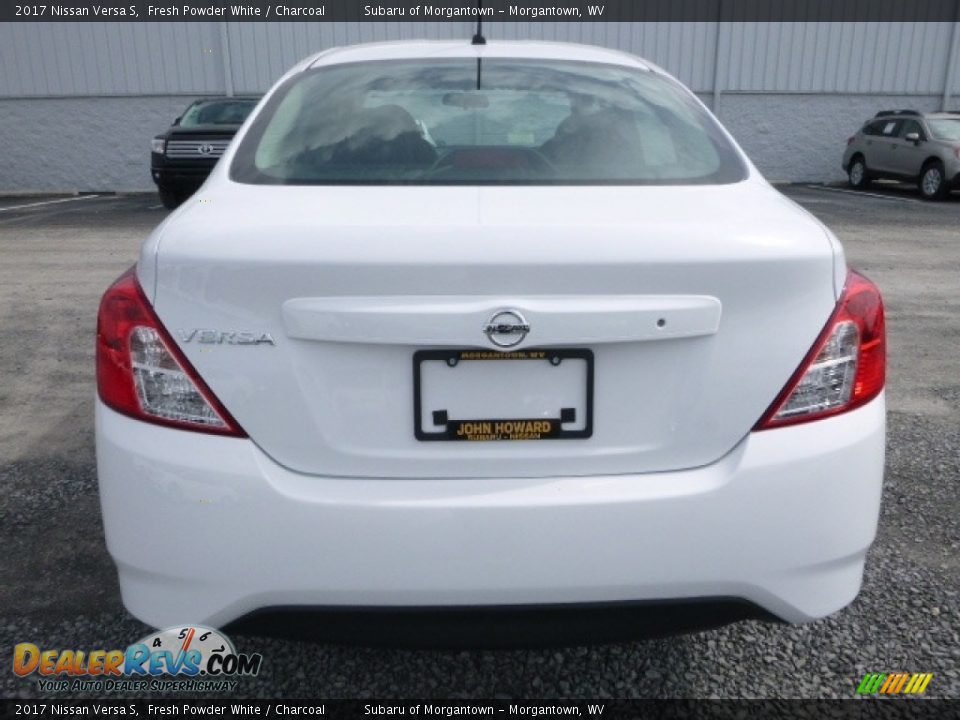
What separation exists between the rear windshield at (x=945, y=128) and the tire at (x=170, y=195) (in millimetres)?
12689

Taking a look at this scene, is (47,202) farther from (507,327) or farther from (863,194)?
(507,327)

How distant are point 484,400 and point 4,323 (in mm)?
5613

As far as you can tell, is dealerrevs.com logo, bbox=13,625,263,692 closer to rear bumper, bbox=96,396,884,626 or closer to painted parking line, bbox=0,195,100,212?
rear bumper, bbox=96,396,884,626

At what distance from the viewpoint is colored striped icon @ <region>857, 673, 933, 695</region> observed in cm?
219

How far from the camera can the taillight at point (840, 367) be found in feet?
5.65

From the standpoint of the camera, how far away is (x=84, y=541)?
2977 mm

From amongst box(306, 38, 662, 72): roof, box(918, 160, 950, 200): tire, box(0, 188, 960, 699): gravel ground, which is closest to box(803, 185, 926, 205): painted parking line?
box(918, 160, 950, 200): tire

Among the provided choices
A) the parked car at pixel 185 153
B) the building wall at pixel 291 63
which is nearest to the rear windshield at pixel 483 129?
the parked car at pixel 185 153

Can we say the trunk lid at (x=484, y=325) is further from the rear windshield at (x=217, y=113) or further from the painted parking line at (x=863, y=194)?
the painted parking line at (x=863, y=194)

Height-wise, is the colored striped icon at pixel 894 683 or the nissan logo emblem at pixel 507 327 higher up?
the nissan logo emblem at pixel 507 327

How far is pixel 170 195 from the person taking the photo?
13.4 metres
